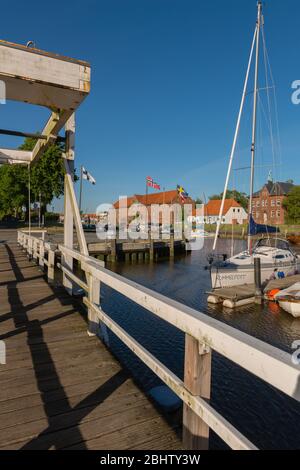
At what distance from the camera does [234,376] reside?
7.66 meters

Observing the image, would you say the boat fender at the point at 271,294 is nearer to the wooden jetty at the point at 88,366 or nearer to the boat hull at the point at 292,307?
the boat hull at the point at 292,307

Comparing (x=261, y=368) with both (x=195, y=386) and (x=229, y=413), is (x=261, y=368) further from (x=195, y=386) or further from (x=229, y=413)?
(x=229, y=413)

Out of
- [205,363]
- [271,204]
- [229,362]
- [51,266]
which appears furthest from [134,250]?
[271,204]

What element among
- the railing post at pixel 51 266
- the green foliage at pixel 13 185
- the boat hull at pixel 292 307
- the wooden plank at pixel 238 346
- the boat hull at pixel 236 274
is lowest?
the boat hull at pixel 292 307

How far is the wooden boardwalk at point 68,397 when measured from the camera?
2.21 metres

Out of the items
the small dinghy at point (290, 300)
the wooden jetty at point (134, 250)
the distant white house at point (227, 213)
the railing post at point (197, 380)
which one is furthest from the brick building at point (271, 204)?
the railing post at point (197, 380)

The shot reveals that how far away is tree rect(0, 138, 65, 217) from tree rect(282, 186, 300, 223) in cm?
4631

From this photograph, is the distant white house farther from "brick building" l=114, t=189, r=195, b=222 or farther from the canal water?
the canal water

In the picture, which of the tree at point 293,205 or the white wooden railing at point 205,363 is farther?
the tree at point 293,205

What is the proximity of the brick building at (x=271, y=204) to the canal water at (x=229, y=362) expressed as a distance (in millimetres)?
59296

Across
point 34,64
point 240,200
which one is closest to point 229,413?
point 34,64

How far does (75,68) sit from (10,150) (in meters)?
5.61

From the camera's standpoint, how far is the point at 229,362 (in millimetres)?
8266
